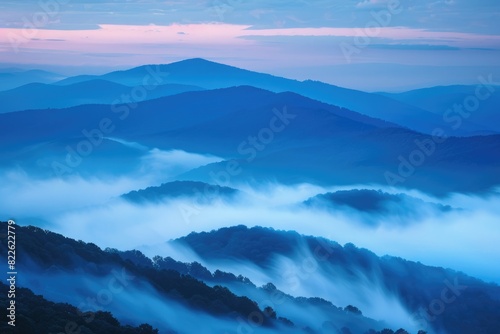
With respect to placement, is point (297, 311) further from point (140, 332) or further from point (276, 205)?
point (276, 205)

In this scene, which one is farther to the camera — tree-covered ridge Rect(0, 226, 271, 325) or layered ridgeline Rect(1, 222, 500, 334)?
tree-covered ridge Rect(0, 226, 271, 325)

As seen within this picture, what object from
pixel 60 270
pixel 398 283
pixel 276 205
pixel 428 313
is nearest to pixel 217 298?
pixel 60 270

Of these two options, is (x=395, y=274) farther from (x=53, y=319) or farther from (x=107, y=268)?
(x=53, y=319)
